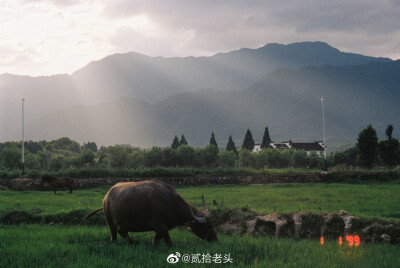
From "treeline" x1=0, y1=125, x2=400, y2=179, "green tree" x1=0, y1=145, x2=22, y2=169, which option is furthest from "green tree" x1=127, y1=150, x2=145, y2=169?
"green tree" x1=0, y1=145, x2=22, y2=169

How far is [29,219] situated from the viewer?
13.5 meters

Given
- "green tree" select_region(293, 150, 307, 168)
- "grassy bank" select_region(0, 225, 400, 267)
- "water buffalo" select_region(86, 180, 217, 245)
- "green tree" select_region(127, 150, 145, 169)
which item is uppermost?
"water buffalo" select_region(86, 180, 217, 245)

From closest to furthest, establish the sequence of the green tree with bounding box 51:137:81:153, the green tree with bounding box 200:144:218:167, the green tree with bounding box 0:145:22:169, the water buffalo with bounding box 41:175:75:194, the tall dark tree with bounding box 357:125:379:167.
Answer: the water buffalo with bounding box 41:175:75:194, the green tree with bounding box 0:145:22:169, the tall dark tree with bounding box 357:125:379:167, the green tree with bounding box 200:144:218:167, the green tree with bounding box 51:137:81:153

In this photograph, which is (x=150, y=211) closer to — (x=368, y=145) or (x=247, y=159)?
(x=368, y=145)

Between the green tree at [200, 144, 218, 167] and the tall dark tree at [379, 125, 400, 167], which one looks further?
the green tree at [200, 144, 218, 167]

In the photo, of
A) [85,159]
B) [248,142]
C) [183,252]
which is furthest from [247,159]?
[183,252]

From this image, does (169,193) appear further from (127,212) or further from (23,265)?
(23,265)

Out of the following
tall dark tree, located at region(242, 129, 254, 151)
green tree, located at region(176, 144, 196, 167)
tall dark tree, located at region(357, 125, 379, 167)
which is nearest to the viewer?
tall dark tree, located at region(357, 125, 379, 167)

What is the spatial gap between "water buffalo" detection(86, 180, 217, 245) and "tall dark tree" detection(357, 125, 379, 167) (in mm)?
66296

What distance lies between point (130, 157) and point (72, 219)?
6204cm

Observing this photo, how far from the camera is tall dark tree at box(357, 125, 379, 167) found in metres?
65.7

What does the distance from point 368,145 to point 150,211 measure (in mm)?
67804

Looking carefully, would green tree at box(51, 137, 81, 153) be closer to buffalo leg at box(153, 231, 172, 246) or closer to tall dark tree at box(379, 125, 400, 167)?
tall dark tree at box(379, 125, 400, 167)

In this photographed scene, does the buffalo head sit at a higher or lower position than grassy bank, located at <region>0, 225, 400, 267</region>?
higher
